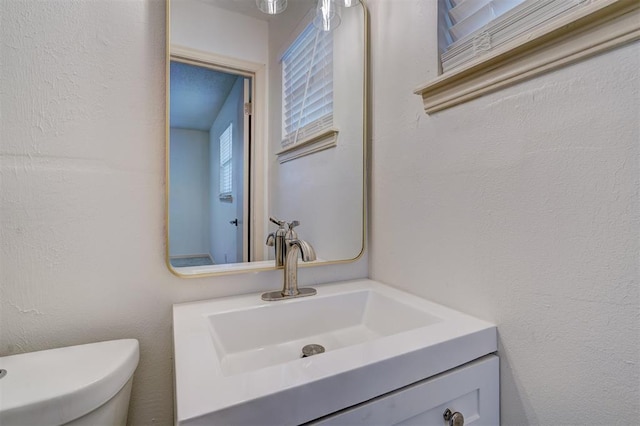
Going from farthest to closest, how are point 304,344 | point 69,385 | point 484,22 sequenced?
point 304,344 < point 484,22 < point 69,385

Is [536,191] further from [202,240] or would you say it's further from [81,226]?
[81,226]

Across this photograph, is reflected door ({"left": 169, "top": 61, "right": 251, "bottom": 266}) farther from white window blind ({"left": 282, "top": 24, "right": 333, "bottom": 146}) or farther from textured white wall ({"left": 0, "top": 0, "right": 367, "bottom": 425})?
white window blind ({"left": 282, "top": 24, "right": 333, "bottom": 146})

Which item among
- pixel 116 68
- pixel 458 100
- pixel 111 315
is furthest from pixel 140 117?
pixel 458 100

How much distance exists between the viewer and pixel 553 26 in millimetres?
527

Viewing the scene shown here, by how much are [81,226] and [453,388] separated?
3.02 feet

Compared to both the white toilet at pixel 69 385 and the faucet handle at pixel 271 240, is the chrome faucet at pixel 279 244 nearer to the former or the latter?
the faucet handle at pixel 271 240

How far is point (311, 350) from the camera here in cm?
76

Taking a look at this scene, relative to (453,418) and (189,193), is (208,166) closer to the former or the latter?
(189,193)

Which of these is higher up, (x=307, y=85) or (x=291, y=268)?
(x=307, y=85)

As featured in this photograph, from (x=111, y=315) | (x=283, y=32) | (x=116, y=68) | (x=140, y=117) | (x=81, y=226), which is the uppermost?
(x=283, y=32)

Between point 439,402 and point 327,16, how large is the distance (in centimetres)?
120

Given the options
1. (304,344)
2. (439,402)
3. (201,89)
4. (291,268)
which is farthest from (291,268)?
(201,89)

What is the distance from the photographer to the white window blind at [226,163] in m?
0.90

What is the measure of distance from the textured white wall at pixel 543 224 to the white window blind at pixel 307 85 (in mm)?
311
